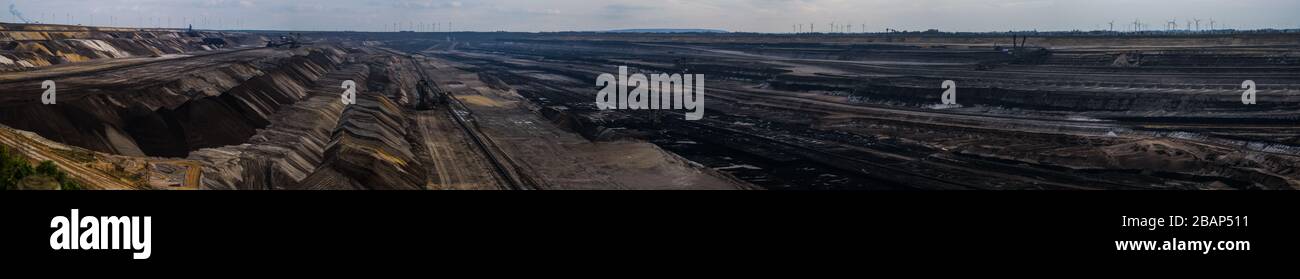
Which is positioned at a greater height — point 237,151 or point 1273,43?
point 1273,43

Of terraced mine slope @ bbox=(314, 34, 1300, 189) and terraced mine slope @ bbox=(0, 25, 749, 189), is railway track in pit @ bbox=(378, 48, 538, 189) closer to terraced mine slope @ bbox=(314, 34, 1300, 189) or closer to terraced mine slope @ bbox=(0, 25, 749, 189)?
terraced mine slope @ bbox=(0, 25, 749, 189)

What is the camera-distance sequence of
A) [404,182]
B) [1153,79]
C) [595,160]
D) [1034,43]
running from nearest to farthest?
[404,182] < [595,160] < [1153,79] < [1034,43]

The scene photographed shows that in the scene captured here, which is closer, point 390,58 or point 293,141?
point 293,141

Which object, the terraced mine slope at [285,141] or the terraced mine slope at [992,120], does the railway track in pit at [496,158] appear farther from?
the terraced mine slope at [992,120]

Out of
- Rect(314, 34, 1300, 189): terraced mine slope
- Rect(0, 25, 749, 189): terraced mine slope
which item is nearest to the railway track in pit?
Rect(0, 25, 749, 189): terraced mine slope

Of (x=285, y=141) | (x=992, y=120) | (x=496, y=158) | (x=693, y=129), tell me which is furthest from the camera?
(x=992, y=120)

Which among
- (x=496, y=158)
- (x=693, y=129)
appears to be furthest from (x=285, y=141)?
(x=693, y=129)

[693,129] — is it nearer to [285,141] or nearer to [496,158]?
[496,158]
